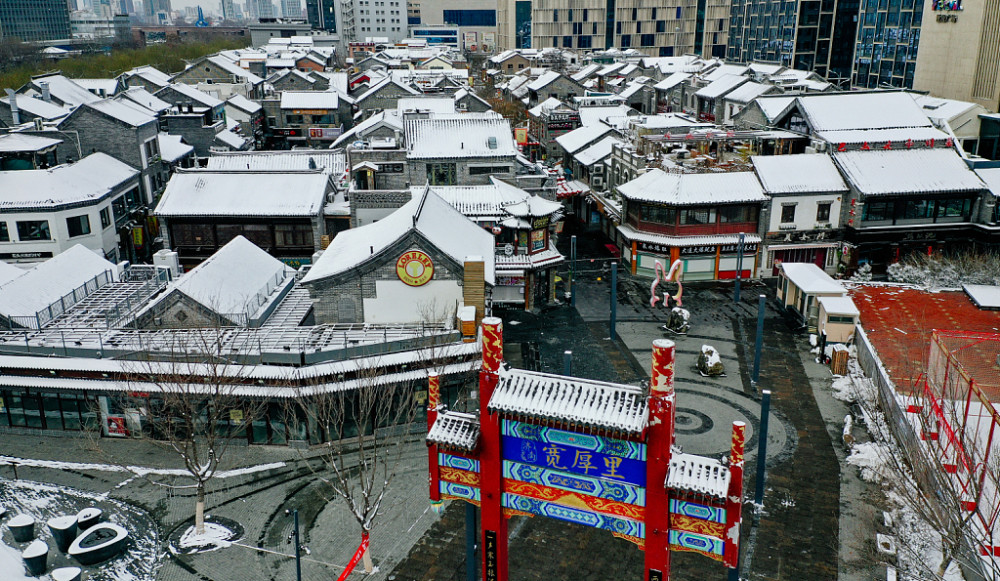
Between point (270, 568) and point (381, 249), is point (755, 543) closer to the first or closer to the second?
point (270, 568)

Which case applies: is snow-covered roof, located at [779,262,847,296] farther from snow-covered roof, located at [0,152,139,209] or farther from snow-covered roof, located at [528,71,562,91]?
snow-covered roof, located at [528,71,562,91]

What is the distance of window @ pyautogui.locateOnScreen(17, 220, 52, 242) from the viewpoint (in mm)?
49125

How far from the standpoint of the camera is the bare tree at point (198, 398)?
2695 cm

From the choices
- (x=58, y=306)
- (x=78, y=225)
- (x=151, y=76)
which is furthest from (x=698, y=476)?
(x=151, y=76)

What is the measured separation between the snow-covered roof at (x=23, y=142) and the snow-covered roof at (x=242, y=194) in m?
13.8

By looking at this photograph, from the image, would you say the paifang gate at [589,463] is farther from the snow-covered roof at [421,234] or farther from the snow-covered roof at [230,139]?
the snow-covered roof at [230,139]

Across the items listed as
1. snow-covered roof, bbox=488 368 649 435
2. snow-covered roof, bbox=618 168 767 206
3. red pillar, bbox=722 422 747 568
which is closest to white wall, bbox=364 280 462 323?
snow-covered roof, bbox=488 368 649 435

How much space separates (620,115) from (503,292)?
40919 millimetres

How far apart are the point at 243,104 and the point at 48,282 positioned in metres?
61.8

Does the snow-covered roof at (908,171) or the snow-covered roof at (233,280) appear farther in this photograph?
the snow-covered roof at (908,171)

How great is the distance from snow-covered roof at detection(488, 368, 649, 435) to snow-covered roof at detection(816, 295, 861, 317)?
26.0 metres

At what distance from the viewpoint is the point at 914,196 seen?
5100 cm

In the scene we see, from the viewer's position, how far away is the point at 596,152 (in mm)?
69312

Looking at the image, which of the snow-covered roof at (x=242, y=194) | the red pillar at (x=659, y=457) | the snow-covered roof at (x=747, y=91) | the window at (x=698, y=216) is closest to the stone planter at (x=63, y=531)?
the red pillar at (x=659, y=457)
